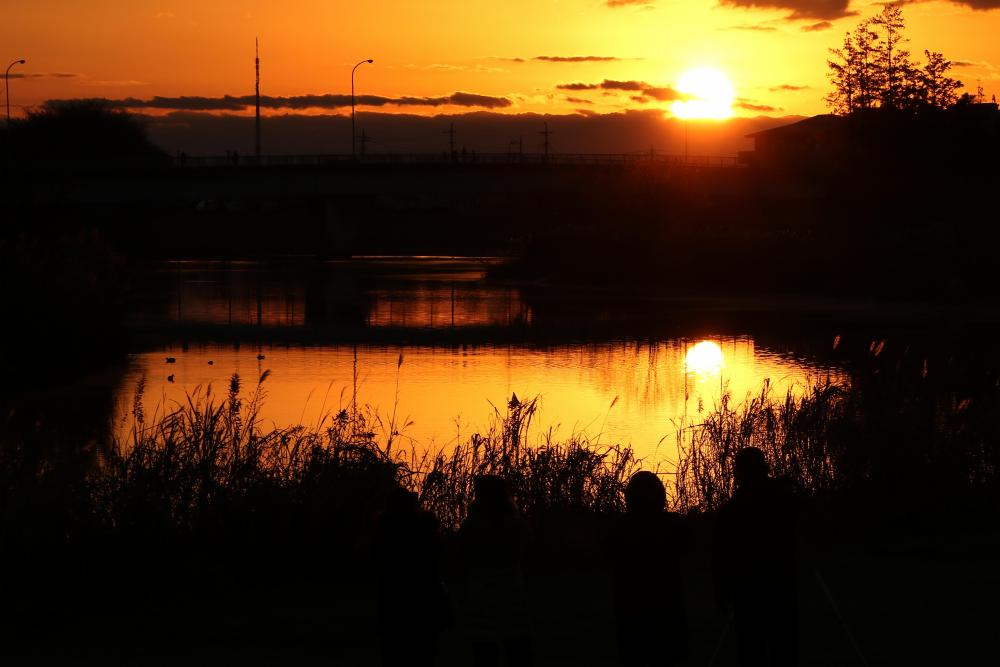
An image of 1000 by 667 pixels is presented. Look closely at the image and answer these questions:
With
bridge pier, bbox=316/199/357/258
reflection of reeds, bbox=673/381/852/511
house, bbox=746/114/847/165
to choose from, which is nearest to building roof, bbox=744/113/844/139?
house, bbox=746/114/847/165

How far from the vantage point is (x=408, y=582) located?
7180 millimetres

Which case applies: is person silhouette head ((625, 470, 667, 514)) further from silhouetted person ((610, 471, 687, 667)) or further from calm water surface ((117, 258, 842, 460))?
calm water surface ((117, 258, 842, 460))

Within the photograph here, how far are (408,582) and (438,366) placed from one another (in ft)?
87.5

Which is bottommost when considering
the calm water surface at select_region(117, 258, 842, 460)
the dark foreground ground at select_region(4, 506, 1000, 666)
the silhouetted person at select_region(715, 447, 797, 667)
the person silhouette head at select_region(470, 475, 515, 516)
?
the calm water surface at select_region(117, 258, 842, 460)

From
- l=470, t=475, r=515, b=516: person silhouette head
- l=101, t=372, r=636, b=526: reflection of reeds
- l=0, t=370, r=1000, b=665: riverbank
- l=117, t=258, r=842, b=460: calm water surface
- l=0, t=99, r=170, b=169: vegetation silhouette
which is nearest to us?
l=470, t=475, r=515, b=516: person silhouette head

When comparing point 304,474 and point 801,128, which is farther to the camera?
point 801,128

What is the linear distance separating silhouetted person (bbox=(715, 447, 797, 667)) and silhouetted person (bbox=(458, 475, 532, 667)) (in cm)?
138

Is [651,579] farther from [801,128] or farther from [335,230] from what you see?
[801,128]

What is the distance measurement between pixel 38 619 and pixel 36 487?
1969 millimetres

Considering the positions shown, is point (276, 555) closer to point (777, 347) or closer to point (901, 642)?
point (901, 642)

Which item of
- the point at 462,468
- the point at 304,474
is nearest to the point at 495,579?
the point at 304,474

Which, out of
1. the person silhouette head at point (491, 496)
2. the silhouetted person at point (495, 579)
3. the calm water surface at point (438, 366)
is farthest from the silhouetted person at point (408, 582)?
the calm water surface at point (438, 366)

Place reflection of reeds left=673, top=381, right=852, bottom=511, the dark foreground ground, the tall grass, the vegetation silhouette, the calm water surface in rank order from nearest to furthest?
1. the dark foreground ground
2. the tall grass
3. reflection of reeds left=673, top=381, right=852, bottom=511
4. the calm water surface
5. the vegetation silhouette

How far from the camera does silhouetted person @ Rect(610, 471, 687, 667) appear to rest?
7.22 meters
